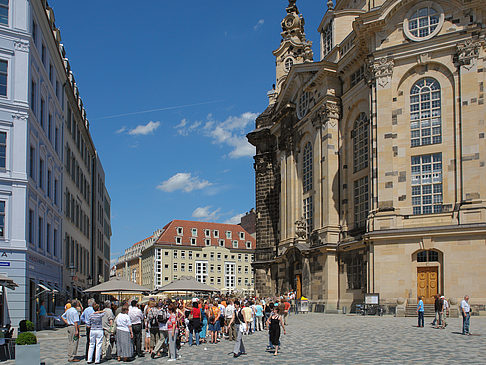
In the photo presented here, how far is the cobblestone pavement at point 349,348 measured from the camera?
1719cm

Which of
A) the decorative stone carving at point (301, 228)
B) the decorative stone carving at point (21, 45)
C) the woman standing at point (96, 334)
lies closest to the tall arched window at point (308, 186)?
the decorative stone carving at point (301, 228)

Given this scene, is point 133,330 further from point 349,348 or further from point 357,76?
point 357,76

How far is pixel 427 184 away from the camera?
128 ft

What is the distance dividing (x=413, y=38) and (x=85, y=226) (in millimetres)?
33758

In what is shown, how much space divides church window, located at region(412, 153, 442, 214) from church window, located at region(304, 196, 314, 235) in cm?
1398

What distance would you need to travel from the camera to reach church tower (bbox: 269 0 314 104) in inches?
2817

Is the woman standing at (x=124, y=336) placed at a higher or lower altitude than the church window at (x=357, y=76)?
lower

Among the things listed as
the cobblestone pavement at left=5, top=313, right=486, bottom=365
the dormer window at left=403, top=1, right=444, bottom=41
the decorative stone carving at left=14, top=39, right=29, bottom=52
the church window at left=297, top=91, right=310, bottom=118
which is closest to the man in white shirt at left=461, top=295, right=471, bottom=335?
the cobblestone pavement at left=5, top=313, right=486, bottom=365

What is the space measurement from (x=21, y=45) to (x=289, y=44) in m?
46.8

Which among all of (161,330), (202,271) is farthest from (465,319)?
(202,271)

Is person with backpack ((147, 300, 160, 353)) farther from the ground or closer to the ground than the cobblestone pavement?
farther from the ground

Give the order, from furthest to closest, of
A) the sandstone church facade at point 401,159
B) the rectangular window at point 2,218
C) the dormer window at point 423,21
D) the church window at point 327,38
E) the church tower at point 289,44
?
the church tower at point 289,44
the church window at point 327,38
the dormer window at point 423,21
the sandstone church facade at point 401,159
the rectangular window at point 2,218

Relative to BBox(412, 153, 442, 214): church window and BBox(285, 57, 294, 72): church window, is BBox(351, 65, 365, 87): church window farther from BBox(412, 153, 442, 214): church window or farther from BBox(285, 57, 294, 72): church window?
BBox(285, 57, 294, 72): church window

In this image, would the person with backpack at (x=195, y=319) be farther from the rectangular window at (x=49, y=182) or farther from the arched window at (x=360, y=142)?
the arched window at (x=360, y=142)
